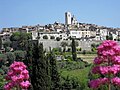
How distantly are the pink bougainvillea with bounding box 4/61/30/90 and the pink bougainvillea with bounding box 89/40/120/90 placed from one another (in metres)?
1.13

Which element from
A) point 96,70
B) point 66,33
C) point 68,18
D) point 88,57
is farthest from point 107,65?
point 68,18

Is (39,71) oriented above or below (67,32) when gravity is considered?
below

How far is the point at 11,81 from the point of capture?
214 inches

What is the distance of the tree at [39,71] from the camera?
12869 millimetres

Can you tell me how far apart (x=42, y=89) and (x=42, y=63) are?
103 cm

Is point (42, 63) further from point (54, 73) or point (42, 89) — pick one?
point (54, 73)

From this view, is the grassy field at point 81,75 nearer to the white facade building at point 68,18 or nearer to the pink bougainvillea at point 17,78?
the pink bougainvillea at point 17,78

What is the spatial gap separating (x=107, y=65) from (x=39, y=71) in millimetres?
8484

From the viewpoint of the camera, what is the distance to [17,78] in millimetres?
5379

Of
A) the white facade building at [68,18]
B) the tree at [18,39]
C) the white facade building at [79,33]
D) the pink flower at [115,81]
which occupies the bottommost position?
the pink flower at [115,81]

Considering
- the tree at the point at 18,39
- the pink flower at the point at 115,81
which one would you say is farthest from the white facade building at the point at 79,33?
the pink flower at the point at 115,81

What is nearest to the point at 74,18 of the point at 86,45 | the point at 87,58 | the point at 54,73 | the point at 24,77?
the point at 86,45

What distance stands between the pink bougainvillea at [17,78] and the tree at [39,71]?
7.18 m

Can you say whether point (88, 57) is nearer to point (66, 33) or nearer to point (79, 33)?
point (66, 33)
